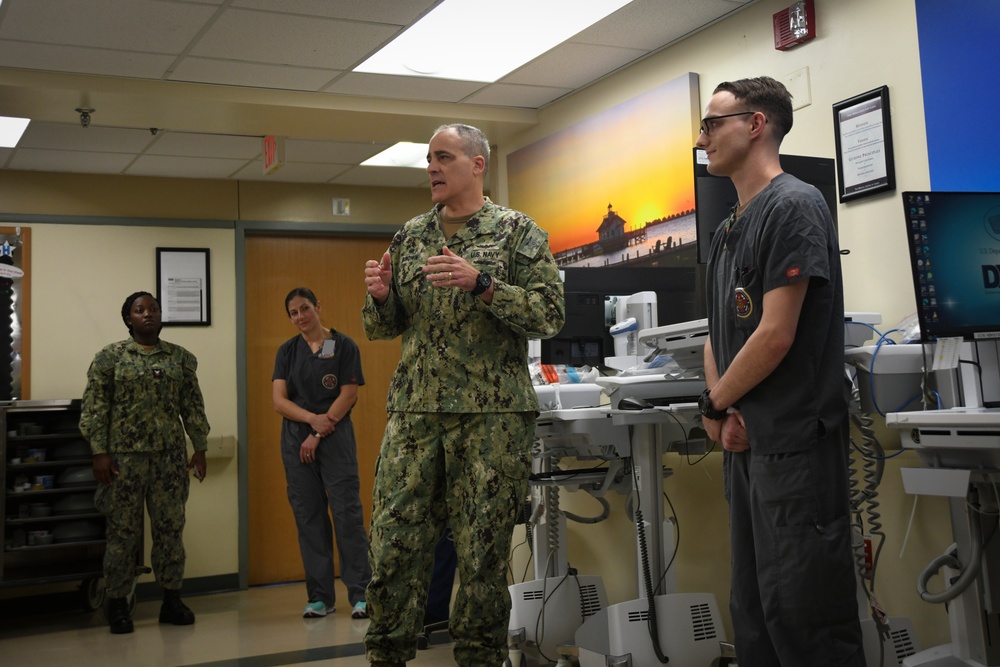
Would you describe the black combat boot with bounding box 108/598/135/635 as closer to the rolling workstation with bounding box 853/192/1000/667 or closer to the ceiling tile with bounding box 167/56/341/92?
the ceiling tile with bounding box 167/56/341/92

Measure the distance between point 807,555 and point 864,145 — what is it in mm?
1911

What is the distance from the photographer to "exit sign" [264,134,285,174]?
5.20 m

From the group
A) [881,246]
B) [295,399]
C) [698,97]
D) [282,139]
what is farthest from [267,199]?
[881,246]

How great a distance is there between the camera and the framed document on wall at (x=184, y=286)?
6164mm

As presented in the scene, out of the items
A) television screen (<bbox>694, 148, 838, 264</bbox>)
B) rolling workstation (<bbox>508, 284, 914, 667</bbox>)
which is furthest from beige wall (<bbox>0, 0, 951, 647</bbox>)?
rolling workstation (<bbox>508, 284, 914, 667</bbox>)

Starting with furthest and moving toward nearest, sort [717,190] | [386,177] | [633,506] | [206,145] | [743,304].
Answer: [386,177] < [206,145] < [633,506] < [717,190] < [743,304]

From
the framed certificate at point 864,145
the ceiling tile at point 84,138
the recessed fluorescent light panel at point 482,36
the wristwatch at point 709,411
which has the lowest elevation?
the wristwatch at point 709,411

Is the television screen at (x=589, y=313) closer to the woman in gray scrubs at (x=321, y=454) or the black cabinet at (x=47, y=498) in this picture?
the woman in gray scrubs at (x=321, y=454)

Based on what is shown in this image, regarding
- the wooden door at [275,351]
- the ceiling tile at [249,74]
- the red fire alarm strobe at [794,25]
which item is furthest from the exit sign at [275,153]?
the red fire alarm strobe at [794,25]

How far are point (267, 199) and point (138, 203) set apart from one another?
2.57 feet

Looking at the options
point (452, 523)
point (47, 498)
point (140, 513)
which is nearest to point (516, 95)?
point (140, 513)

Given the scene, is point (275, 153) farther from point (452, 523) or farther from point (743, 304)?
point (743, 304)

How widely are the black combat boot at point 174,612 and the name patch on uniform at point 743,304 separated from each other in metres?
3.93

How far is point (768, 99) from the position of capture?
6.93ft
